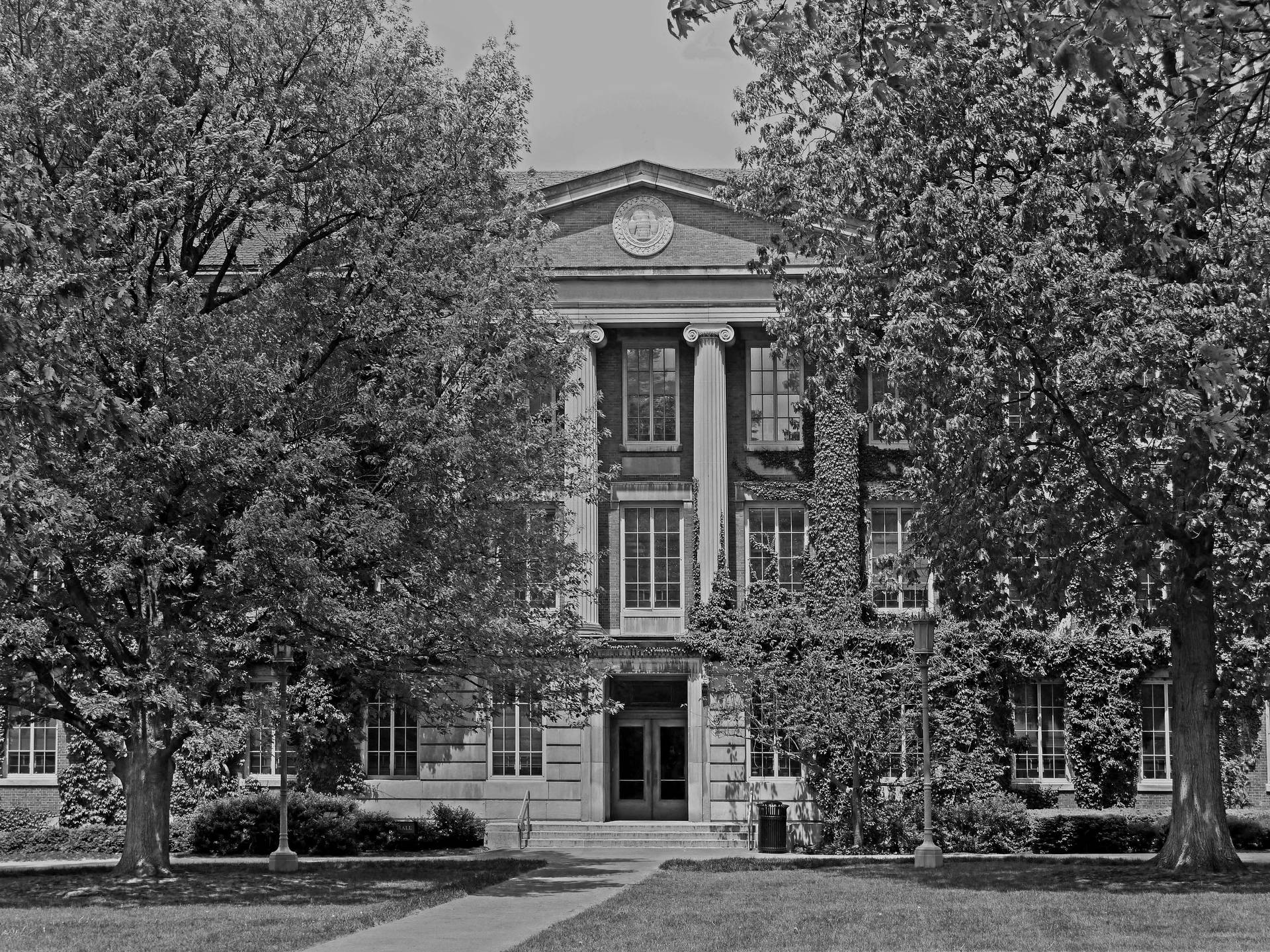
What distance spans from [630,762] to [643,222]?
13.3 meters

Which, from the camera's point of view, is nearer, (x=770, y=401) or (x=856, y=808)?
(x=856, y=808)

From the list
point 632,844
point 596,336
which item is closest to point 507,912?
point 632,844

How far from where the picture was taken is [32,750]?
39344 mm

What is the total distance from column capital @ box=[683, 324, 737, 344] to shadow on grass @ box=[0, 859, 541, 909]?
15861 millimetres

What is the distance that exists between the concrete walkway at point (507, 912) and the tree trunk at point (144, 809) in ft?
16.4

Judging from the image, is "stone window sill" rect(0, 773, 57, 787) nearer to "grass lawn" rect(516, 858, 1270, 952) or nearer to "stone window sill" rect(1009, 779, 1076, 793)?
"grass lawn" rect(516, 858, 1270, 952)

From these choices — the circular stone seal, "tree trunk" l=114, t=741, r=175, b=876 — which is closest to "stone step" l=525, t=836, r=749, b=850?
"tree trunk" l=114, t=741, r=175, b=876

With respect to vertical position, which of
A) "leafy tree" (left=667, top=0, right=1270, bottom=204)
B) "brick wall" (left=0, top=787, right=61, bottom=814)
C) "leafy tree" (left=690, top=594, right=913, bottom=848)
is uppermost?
"leafy tree" (left=667, top=0, right=1270, bottom=204)

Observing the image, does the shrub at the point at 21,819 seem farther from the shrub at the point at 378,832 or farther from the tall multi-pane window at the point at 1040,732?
the tall multi-pane window at the point at 1040,732

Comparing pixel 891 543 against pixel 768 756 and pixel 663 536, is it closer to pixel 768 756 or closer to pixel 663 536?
pixel 663 536

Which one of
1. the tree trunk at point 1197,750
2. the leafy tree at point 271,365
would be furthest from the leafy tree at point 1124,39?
the tree trunk at point 1197,750

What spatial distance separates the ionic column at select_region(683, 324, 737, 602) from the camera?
38875mm

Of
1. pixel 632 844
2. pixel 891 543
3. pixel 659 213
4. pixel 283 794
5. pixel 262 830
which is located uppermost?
pixel 659 213

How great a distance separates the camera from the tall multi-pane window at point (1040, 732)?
3825 centimetres
